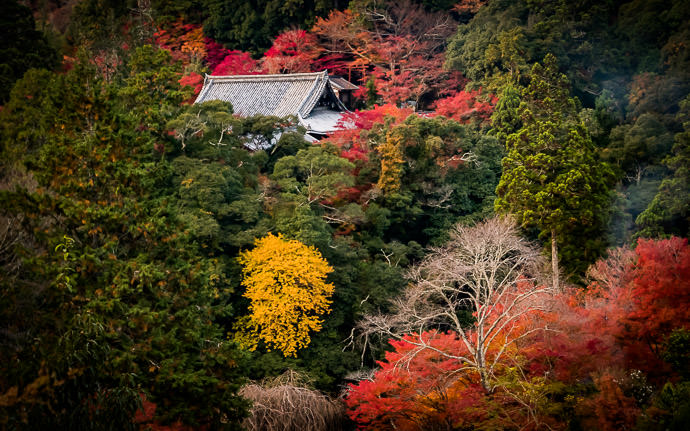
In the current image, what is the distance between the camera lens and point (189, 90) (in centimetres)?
1930

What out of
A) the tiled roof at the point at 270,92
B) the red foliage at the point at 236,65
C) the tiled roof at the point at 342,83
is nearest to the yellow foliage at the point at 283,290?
the tiled roof at the point at 270,92

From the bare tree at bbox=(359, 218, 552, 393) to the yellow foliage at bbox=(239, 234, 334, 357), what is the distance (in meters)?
1.71

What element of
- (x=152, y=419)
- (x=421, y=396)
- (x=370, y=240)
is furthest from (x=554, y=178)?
(x=152, y=419)

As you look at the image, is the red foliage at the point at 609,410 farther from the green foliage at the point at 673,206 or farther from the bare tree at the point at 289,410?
the green foliage at the point at 673,206

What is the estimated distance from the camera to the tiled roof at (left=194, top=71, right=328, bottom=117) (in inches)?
1160

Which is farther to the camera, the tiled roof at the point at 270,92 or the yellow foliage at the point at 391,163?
the tiled roof at the point at 270,92

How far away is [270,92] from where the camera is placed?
30312 mm

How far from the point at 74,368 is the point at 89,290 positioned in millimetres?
4020

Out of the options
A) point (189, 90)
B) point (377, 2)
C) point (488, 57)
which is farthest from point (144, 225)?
point (377, 2)

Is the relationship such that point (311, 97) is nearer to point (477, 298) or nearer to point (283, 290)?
point (283, 290)

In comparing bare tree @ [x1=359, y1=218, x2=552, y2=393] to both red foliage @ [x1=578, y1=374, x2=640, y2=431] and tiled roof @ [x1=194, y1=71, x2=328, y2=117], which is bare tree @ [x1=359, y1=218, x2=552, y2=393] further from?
tiled roof @ [x1=194, y1=71, x2=328, y2=117]

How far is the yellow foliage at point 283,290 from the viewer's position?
59.3 ft

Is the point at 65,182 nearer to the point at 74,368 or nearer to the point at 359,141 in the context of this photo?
the point at 74,368

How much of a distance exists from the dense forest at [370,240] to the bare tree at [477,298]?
0.40 feet
